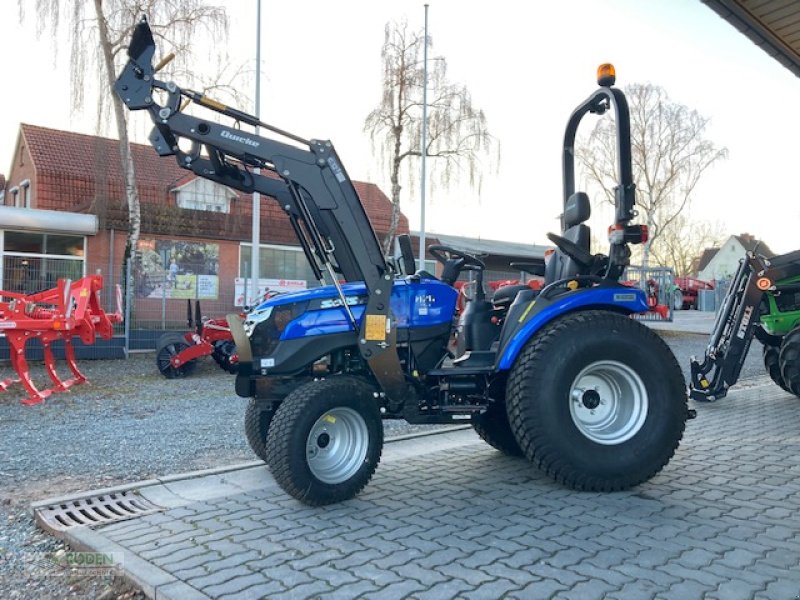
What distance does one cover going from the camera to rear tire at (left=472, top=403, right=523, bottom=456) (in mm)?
5234

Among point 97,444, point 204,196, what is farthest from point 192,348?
point 204,196

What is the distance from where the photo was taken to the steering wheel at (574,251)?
4.75 meters

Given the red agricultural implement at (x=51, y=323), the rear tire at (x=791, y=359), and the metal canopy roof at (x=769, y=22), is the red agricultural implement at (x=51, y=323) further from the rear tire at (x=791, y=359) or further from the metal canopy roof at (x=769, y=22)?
the rear tire at (x=791, y=359)

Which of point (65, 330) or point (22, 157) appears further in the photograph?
point (22, 157)

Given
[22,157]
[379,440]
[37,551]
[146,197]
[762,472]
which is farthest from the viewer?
[22,157]

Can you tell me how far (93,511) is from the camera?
4.26 m

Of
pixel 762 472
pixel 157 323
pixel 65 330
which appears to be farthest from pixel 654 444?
pixel 157 323

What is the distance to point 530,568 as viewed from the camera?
3258 millimetres

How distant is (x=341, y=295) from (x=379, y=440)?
96 centimetres

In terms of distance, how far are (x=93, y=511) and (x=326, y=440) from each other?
1543 mm

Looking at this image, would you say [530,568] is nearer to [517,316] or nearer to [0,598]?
[517,316]

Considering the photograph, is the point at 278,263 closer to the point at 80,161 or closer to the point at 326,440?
the point at 80,161

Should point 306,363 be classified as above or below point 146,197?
below

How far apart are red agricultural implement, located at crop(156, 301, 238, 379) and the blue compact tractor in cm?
647
